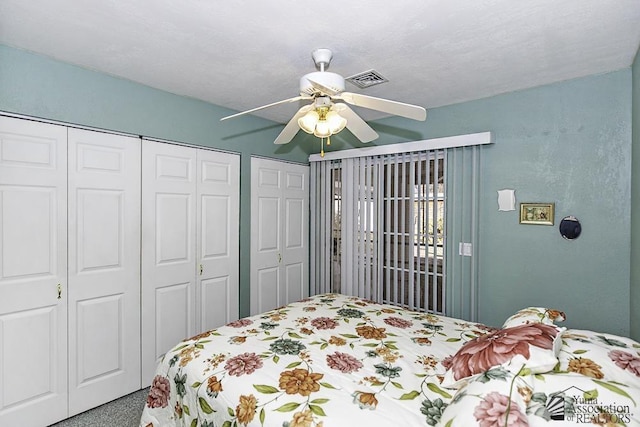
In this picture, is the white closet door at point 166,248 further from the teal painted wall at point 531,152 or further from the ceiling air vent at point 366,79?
the ceiling air vent at point 366,79

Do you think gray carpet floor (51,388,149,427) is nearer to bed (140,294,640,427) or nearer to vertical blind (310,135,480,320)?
bed (140,294,640,427)

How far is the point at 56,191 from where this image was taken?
7.73 feet

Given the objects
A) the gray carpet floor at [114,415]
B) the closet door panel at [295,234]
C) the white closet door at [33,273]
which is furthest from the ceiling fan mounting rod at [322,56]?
the gray carpet floor at [114,415]

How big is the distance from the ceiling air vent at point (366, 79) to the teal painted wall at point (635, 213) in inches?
62.2

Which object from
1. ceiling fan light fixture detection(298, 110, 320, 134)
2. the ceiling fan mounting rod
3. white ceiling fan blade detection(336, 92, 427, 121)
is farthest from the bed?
the ceiling fan mounting rod

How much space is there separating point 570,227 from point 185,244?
10.4 feet

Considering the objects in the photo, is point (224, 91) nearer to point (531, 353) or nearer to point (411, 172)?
point (411, 172)

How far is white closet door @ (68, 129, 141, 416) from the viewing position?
8.06ft

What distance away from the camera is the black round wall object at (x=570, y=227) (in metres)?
2.61

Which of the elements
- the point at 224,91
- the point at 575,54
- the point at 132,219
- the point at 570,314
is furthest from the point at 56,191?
the point at 570,314

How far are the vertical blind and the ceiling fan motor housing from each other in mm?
1717

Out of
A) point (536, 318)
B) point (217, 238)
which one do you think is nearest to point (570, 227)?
point (536, 318)

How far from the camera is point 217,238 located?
3.33 metres

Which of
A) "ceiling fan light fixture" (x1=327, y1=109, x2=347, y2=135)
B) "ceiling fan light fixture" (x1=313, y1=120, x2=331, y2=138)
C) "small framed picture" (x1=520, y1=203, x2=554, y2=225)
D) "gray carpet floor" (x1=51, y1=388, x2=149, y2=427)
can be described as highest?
"ceiling fan light fixture" (x1=327, y1=109, x2=347, y2=135)
